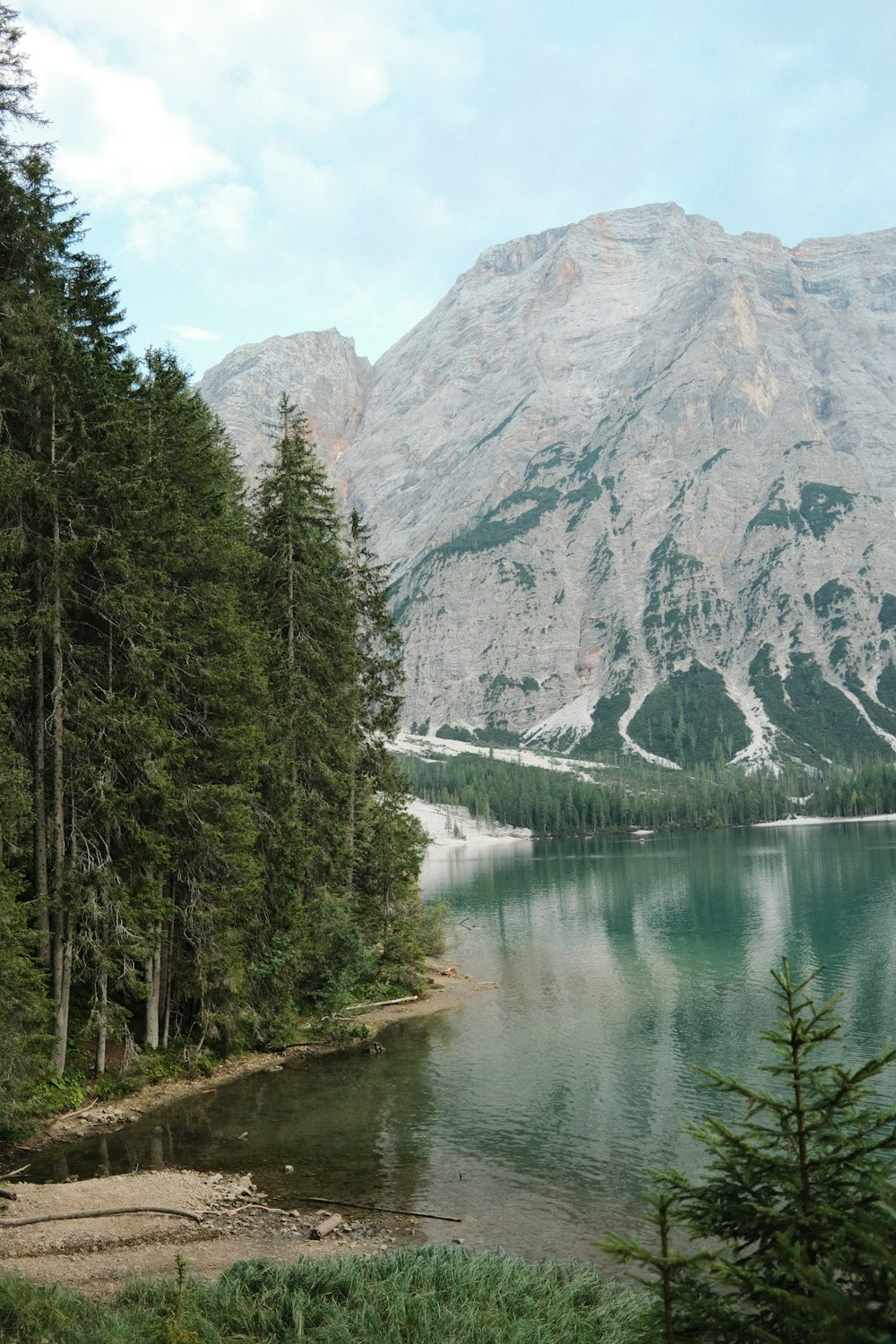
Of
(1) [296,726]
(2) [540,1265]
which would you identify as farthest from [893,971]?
(2) [540,1265]

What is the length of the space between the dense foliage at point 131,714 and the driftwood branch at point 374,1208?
719 centimetres

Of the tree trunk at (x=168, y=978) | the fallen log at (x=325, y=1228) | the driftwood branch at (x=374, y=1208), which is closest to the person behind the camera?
the fallen log at (x=325, y=1228)

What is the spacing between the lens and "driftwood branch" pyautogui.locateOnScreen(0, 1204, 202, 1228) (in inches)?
676

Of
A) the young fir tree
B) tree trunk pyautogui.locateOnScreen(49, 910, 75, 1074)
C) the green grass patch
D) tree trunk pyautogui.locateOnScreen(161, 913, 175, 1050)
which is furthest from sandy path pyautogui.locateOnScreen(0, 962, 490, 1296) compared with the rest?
the young fir tree

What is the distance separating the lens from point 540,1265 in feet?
54.3

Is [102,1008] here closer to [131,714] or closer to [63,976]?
[63,976]

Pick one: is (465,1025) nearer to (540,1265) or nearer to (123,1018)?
(123,1018)

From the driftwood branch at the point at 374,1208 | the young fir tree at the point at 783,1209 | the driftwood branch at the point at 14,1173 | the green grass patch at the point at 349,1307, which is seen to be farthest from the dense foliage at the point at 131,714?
the young fir tree at the point at 783,1209

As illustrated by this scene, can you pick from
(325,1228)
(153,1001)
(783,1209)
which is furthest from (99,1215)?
(783,1209)

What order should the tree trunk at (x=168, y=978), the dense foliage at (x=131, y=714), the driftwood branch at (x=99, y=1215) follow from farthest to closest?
the tree trunk at (x=168, y=978) → the dense foliage at (x=131, y=714) → the driftwood branch at (x=99, y=1215)

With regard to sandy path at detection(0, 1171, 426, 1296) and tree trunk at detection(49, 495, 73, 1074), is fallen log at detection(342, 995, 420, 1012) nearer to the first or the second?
tree trunk at detection(49, 495, 73, 1074)

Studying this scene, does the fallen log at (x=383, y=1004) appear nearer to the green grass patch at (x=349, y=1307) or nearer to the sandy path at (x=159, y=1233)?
the sandy path at (x=159, y=1233)

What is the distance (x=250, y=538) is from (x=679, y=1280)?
3435 centimetres

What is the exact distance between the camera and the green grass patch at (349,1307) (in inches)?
457
